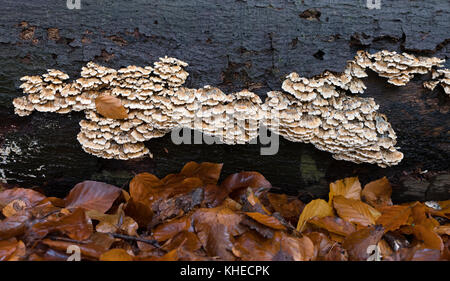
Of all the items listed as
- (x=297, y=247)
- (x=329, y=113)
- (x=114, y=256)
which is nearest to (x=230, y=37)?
(x=329, y=113)

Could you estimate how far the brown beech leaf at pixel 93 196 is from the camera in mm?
2910

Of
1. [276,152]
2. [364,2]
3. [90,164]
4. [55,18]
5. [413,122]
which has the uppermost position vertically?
[364,2]

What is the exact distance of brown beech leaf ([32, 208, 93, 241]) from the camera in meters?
2.36

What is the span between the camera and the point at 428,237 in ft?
8.45

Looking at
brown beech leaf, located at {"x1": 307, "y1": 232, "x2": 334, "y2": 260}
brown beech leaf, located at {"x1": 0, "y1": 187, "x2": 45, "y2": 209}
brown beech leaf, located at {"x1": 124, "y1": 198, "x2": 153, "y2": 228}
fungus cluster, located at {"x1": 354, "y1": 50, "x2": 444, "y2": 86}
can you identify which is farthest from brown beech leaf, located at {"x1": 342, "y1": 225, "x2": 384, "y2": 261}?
brown beech leaf, located at {"x1": 0, "y1": 187, "x2": 45, "y2": 209}

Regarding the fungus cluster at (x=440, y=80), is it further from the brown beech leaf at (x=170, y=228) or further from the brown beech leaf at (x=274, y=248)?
the brown beech leaf at (x=170, y=228)

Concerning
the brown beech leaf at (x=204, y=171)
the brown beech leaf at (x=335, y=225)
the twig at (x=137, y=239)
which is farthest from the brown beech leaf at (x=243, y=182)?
the twig at (x=137, y=239)
